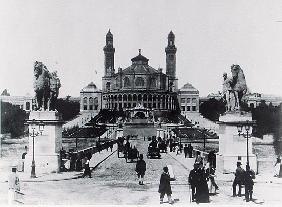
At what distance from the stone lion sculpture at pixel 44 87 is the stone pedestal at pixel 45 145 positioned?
65 centimetres

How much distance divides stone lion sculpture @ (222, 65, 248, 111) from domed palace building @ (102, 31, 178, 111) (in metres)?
133

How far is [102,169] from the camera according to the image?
104 feet

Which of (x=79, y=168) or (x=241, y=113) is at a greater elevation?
(x=241, y=113)

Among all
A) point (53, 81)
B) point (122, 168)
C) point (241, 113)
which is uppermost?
point (53, 81)

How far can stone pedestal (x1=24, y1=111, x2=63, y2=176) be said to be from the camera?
87.7 ft

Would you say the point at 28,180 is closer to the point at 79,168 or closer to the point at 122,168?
the point at 79,168

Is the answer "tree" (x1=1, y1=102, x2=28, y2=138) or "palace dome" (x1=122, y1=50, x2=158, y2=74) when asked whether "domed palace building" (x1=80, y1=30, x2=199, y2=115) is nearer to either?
"palace dome" (x1=122, y1=50, x2=158, y2=74)

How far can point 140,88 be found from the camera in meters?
167

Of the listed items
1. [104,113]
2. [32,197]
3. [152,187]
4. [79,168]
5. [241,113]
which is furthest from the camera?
[104,113]

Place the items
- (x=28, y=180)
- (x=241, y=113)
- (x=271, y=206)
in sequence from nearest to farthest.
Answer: (x=271, y=206) < (x=28, y=180) < (x=241, y=113)

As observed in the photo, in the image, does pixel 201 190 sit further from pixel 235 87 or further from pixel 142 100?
pixel 142 100

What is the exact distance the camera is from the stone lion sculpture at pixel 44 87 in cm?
2729

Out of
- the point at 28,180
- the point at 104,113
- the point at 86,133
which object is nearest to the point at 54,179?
the point at 28,180

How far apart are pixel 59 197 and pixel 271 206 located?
25.0ft
